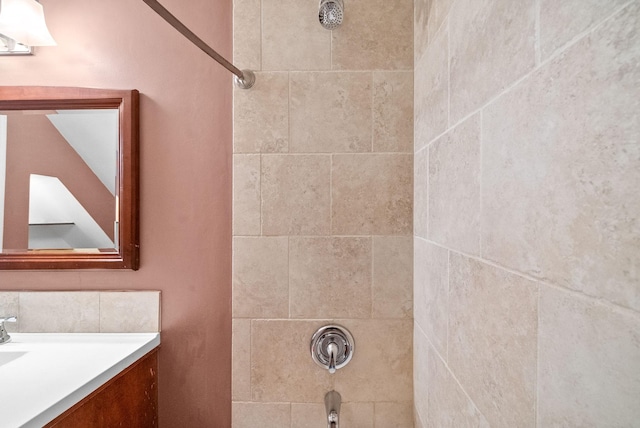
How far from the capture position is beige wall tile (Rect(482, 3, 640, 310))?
30 cm

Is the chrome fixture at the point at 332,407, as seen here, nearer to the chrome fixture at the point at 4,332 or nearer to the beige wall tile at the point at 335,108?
the beige wall tile at the point at 335,108

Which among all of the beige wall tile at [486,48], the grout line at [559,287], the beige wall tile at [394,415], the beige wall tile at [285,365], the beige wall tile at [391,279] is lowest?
the beige wall tile at [394,415]

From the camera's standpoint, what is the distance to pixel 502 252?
1.77 ft

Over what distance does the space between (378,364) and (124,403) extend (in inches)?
33.4

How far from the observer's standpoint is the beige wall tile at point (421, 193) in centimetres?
100

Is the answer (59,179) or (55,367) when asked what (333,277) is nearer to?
(55,367)

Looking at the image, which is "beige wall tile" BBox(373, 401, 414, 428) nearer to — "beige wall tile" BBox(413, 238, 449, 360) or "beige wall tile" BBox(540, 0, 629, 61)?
"beige wall tile" BBox(413, 238, 449, 360)

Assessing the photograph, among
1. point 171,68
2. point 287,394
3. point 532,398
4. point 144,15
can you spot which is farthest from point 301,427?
point 144,15

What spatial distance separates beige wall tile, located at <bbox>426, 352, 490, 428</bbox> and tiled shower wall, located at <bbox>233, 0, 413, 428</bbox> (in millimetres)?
244

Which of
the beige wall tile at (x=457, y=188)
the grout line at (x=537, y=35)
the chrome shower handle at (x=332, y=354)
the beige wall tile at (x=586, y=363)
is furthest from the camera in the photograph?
the chrome shower handle at (x=332, y=354)

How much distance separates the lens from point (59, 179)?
4.16ft

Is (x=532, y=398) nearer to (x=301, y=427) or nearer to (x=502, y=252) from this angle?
(x=502, y=252)

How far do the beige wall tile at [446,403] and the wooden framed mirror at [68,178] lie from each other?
3.59 ft

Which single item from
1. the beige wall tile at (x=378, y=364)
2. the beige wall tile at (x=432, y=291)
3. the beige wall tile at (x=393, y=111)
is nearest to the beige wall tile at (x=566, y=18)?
the beige wall tile at (x=432, y=291)
